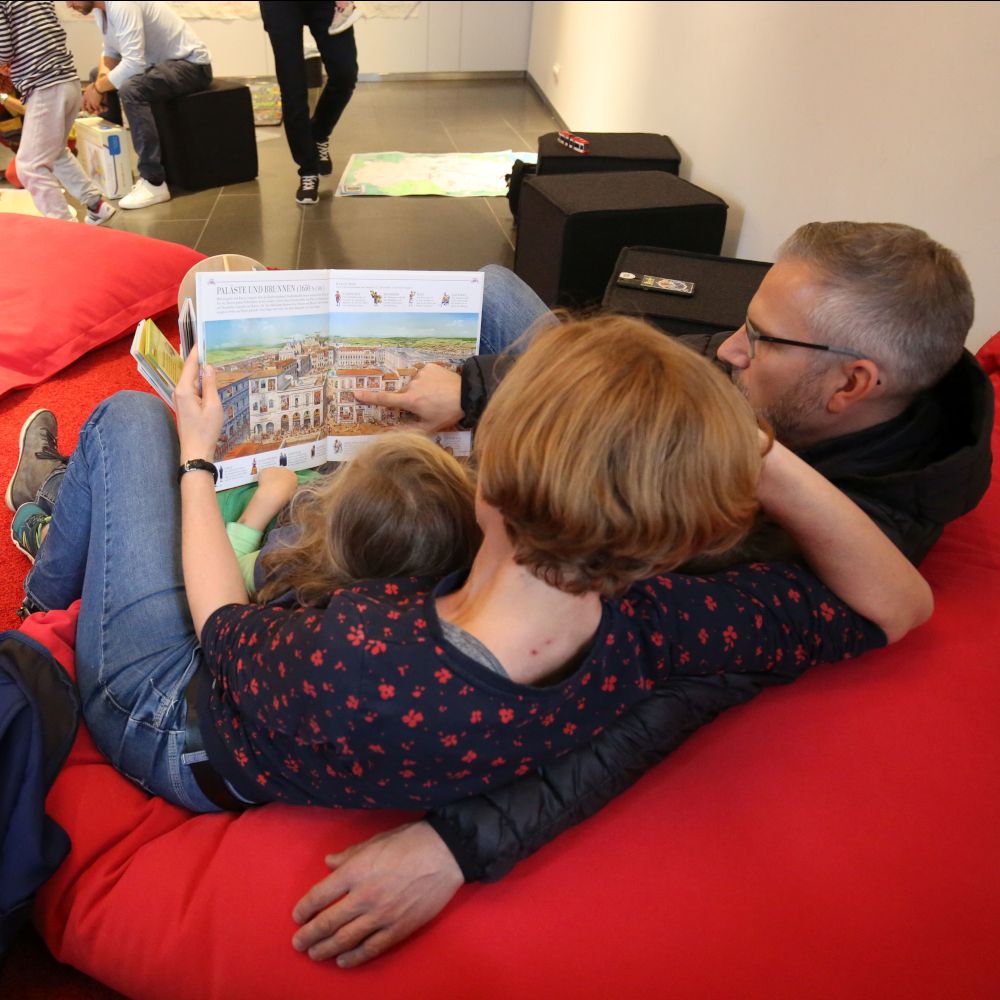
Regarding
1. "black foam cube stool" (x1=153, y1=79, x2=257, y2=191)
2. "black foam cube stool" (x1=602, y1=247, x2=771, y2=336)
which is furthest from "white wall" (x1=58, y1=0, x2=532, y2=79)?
"black foam cube stool" (x1=602, y1=247, x2=771, y2=336)

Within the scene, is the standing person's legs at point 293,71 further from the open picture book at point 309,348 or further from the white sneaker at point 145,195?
the open picture book at point 309,348

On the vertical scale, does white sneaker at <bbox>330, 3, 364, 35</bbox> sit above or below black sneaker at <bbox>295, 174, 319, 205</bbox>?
above

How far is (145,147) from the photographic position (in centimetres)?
368

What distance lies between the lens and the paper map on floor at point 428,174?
3.97 m

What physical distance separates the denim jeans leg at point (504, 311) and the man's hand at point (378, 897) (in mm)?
1037

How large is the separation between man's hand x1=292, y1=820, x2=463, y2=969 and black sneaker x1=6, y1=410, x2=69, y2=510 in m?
1.13

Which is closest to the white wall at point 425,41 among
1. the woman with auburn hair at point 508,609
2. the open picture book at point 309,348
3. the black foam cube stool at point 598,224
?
the black foam cube stool at point 598,224

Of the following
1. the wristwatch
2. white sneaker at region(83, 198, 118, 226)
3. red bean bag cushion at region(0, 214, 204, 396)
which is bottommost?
white sneaker at region(83, 198, 118, 226)

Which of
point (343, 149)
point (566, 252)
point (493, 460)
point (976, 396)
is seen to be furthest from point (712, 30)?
point (493, 460)

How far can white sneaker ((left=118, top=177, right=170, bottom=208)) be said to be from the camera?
3.65 metres

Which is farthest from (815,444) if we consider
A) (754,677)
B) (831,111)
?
(831,111)

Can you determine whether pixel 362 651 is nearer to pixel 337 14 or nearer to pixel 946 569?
pixel 946 569

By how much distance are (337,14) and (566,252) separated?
1.79 m

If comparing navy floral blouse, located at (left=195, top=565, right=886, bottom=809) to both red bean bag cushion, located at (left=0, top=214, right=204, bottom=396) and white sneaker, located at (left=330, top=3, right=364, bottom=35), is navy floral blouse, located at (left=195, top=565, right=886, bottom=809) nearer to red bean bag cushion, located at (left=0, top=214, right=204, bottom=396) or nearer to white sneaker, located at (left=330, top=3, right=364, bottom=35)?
red bean bag cushion, located at (left=0, top=214, right=204, bottom=396)
